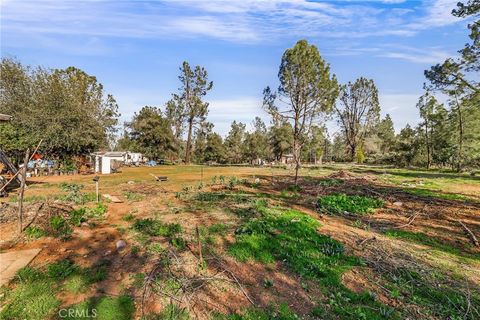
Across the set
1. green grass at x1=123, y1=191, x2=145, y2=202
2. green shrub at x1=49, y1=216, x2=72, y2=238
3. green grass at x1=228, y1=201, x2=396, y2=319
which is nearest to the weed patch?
green grass at x1=228, y1=201, x2=396, y2=319

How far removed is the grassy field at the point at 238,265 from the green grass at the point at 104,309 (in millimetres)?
15

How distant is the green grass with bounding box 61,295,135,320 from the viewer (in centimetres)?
372

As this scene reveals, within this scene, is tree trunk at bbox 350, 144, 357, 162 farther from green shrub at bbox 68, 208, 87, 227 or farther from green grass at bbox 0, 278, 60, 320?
green grass at bbox 0, 278, 60, 320

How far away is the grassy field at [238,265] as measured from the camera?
163 inches

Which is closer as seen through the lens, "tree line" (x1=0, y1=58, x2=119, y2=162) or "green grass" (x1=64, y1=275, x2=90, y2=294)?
"green grass" (x1=64, y1=275, x2=90, y2=294)

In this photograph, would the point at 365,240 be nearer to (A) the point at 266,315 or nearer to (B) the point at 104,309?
(A) the point at 266,315

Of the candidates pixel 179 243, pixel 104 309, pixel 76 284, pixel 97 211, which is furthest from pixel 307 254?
pixel 97 211

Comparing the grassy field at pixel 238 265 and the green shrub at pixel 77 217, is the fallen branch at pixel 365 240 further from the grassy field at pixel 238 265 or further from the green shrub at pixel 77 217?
the green shrub at pixel 77 217

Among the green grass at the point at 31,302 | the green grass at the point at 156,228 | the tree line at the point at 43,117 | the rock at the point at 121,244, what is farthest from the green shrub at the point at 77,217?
the tree line at the point at 43,117

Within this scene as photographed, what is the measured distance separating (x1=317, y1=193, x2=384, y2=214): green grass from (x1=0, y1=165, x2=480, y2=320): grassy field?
0.78 metres

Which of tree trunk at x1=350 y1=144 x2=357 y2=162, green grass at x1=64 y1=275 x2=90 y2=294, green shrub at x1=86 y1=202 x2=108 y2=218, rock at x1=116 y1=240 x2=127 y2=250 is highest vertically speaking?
tree trunk at x1=350 y1=144 x2=357 y2=162

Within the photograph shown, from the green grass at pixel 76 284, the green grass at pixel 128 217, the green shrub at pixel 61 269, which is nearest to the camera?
the green grass at pixel 76 284

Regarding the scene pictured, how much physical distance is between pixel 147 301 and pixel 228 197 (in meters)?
6.75

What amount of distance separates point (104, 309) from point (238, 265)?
244cm
